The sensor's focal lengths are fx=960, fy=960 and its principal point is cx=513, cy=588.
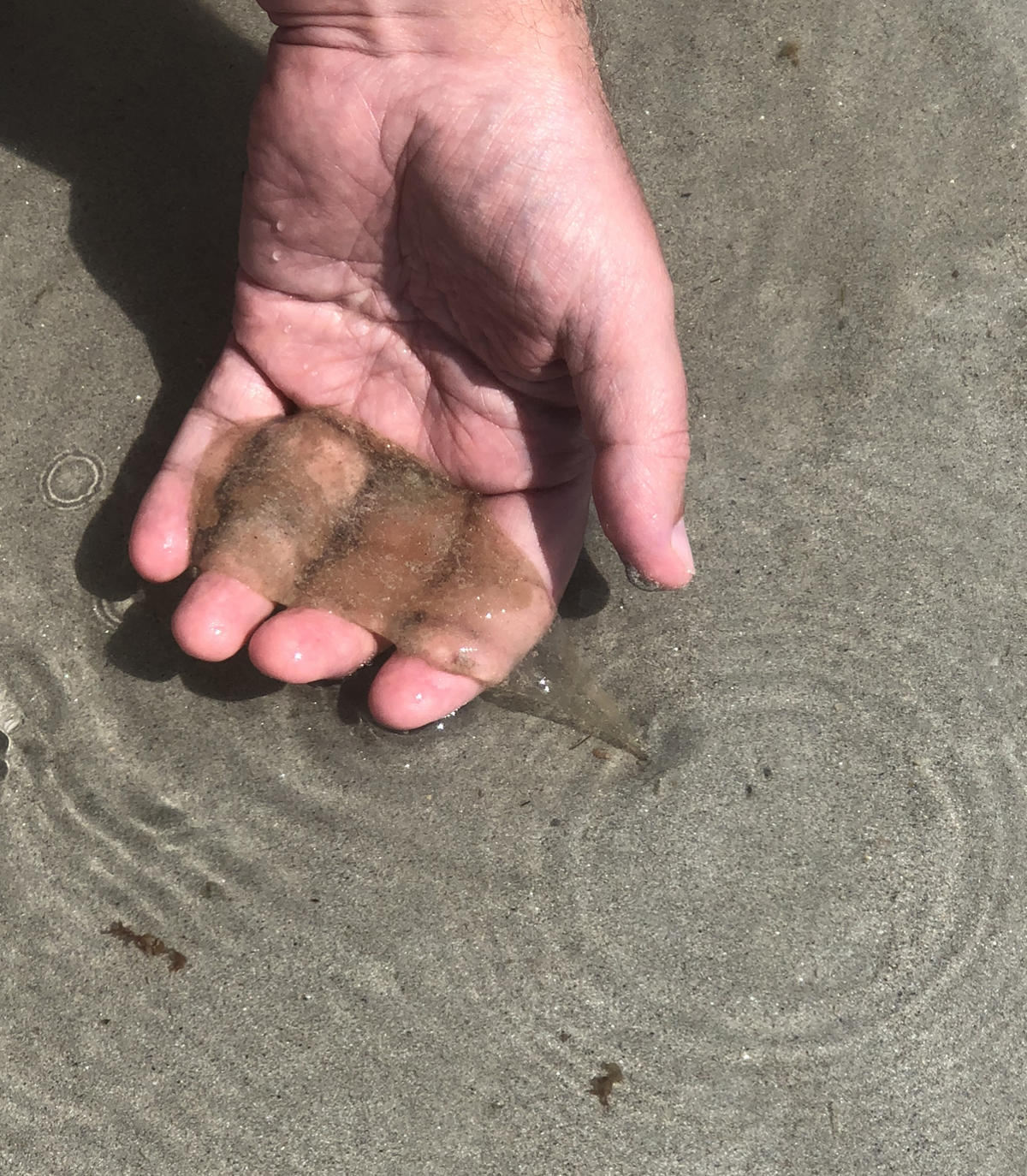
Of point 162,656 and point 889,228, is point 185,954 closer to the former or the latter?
point 162,656

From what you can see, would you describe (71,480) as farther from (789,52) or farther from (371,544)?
(789,52)

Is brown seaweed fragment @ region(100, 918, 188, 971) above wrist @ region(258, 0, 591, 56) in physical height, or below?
below

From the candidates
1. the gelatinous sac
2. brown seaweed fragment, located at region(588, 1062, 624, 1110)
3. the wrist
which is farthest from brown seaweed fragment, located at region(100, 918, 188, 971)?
the wrist

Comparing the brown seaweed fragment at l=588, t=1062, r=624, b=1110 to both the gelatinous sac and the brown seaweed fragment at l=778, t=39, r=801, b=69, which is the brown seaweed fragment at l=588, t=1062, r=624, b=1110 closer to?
the gelatinous sac

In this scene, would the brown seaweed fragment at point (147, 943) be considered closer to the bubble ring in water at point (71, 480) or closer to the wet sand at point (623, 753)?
the wet sand at point (623, 753)

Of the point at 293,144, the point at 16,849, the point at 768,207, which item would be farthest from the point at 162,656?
the point at 768,207

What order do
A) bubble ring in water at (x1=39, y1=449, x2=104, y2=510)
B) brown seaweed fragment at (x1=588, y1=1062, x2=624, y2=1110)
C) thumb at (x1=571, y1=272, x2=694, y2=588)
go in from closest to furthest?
thumb at (x1=571, y1=272, x2=694, y2=588) < brown seaweed fragment at (x1=588, y1=1062, x2=624, y2=1110) < bubble ring in water at (x1=39, y1=449, x2=104, y2=510)

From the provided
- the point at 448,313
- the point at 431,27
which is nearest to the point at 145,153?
the point at 431,27
